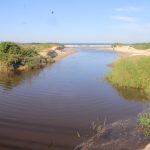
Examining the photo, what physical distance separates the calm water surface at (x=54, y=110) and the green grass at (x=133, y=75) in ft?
3.43

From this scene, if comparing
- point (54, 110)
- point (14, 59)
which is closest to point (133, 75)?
point (54, 110)

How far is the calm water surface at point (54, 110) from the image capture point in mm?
11977

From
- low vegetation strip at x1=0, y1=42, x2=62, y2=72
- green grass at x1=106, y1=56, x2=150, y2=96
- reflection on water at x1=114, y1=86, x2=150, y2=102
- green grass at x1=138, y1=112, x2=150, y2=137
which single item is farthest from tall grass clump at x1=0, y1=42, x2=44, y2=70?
green grass at x1=138, y1=112, x2=150, y2=137

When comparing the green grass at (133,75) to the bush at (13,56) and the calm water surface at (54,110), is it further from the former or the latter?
the bush at (13,56)

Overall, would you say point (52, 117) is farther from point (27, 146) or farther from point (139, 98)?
point (139, 98)

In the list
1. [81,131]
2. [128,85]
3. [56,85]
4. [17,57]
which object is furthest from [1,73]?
[81,131]

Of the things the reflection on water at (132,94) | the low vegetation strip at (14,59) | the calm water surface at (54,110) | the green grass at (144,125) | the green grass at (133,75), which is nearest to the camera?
the calm water surface at (54,110)

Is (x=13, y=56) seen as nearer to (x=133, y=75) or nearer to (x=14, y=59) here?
(x=14, y=59)

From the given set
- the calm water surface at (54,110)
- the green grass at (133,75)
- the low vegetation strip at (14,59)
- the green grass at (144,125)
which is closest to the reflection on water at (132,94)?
the calm water surface at (54,110)

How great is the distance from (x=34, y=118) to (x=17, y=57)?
22.1 meters

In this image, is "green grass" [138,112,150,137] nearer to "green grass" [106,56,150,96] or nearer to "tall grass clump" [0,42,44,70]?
"green grass" [106,56,150,96]

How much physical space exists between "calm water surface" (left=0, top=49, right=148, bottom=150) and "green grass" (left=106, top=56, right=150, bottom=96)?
1.05 m

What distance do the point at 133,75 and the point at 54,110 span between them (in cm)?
987

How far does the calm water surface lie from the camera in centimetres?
1198
